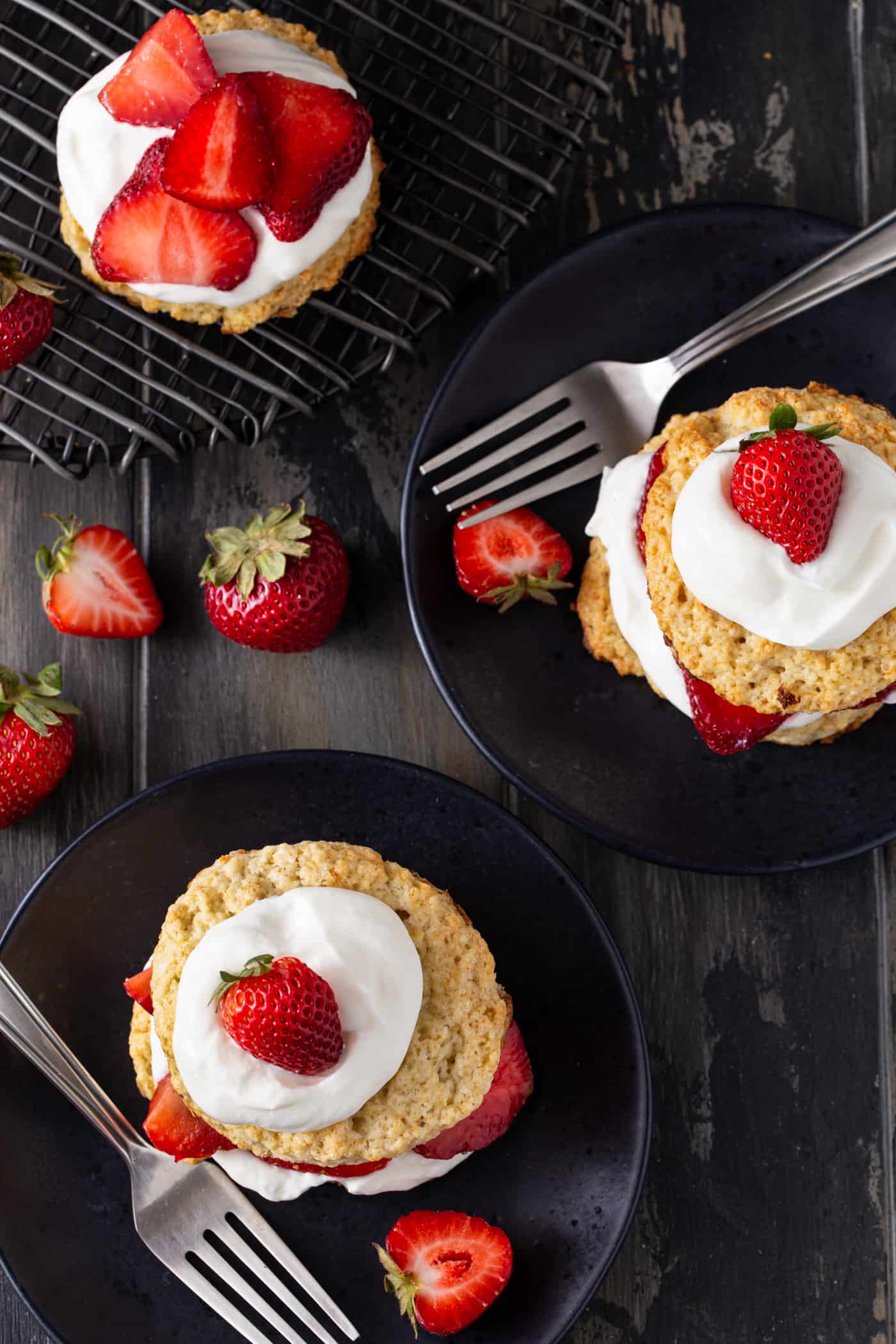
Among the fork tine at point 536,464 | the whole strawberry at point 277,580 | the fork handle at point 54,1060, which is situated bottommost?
the fork handle at point 54,1060

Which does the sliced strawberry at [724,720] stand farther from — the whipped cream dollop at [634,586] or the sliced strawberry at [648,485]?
the sliced strawberry at [648,485]

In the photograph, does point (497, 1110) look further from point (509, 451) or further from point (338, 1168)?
point (509, 451)

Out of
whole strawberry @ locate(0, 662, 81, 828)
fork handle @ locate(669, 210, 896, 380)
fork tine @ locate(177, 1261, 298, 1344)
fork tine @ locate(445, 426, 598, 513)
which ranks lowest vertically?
fork tine @ locate(177, 1261, 298, 1344)

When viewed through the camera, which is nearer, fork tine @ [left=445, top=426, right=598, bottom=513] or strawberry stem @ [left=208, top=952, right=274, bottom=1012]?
strawberry stem @ [left=208, top=952, right=274, bottom=1012]

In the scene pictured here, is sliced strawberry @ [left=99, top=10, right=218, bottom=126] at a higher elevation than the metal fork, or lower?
higher

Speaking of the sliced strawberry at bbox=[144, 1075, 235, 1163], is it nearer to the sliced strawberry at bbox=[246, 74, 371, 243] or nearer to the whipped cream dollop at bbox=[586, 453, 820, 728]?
the whipped cream dollop at bbox=[586, 453, 820, 728]

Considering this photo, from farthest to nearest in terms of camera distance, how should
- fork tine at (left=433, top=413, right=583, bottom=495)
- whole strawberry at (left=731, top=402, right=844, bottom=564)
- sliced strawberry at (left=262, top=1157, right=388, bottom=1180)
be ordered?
fork tine at (left=433, top=413, right=583, bottom=495) < sliced strawberry at (left=262, top=1157, right=388, bottom=1180) < whole strawberry at (left=731, top=402, right=844, bottom=564)

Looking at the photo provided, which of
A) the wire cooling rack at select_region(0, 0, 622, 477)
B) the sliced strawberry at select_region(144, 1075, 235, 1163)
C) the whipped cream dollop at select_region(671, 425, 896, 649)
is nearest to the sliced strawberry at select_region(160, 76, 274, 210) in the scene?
the wire cooling rack at select_region(0, 0, 622, 477)

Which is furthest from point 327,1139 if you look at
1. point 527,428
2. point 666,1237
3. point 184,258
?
point 184,258

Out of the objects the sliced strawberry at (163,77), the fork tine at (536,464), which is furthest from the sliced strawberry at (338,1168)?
the sliced strawberry at (163,77)
